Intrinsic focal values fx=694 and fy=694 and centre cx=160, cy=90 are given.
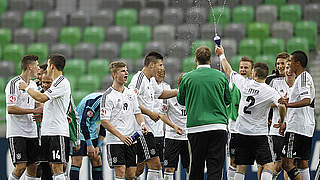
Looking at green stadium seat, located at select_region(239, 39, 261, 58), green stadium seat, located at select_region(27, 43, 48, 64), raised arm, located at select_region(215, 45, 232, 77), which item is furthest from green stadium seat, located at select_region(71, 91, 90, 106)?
raised arm, located at select_region(215, 45, 232, 77)

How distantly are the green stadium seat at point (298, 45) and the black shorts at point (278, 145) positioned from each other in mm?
4363

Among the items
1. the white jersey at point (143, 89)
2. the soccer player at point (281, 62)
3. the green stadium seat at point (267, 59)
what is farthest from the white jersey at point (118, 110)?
the green stadium seat at point (267, 59)

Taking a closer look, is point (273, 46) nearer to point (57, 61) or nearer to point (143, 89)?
point (143, 89)

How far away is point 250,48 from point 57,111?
675 cm

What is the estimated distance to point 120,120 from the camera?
9.37 meters

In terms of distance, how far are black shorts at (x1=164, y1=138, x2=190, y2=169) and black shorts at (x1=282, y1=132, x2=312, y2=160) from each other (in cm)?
177

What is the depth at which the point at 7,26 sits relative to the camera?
18.0m

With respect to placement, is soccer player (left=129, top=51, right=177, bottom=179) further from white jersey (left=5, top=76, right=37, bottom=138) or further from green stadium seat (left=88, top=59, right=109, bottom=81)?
green stadium seat (left=88, top=59, right=109, bottom=81)

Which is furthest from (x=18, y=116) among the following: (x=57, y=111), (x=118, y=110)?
(x=118, y=110)

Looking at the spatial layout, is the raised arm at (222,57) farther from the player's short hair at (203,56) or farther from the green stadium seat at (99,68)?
the green stadium seat at (99,68)

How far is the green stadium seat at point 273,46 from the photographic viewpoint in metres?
14.8

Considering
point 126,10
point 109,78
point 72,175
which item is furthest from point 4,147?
point 126,10

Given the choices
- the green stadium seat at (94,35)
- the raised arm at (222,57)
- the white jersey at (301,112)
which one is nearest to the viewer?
the raised arm at (222,57)

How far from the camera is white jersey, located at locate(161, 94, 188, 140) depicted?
10875 millimetres
